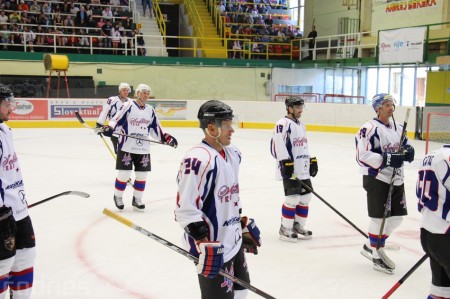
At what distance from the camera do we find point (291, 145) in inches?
197

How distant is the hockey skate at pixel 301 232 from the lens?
17.2ft

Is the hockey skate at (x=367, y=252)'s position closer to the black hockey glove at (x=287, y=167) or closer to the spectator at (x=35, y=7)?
the black hockey glove at (x=287, y=167)

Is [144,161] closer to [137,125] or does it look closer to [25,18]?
[137,125]

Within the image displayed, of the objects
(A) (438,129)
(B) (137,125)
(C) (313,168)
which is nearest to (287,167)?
(C) (313,168)

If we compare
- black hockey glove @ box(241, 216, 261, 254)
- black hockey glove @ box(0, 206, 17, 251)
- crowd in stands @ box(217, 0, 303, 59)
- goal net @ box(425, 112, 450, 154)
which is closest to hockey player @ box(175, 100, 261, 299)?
black hockey glove @ box(241, 216, 261, 254)

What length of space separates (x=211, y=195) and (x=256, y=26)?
22557mm

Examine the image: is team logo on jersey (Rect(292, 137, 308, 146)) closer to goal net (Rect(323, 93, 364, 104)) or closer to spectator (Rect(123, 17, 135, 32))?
goal net (Rect(323, 93, 364, 104))

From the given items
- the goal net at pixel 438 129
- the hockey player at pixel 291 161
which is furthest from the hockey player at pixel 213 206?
the goal net at pixel 438 129

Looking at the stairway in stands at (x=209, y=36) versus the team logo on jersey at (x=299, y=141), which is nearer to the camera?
the team logo on jersey at (x=299, y=141)

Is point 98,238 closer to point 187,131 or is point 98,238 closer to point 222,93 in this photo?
point 187,131

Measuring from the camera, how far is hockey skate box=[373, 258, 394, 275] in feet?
13.9

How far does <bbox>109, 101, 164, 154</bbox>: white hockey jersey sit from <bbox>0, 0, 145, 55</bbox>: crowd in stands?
13.1 meters

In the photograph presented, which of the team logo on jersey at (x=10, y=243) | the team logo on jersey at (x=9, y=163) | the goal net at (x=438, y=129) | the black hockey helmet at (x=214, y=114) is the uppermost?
the black hockey helmet at (x=214, y=114)

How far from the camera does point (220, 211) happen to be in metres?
2.61
